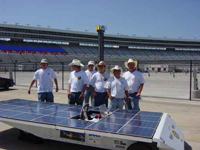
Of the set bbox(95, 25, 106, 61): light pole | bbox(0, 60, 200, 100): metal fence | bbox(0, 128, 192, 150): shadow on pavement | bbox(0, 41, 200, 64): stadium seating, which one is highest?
bbox(0, 41, 200, 64): stadium seating

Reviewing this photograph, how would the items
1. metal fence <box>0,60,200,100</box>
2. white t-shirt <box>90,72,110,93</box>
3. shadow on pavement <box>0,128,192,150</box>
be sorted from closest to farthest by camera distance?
shadow on pavement <box>0,128,192,150</box> → white t-shirt <box>90,72,110,93</box> → metal fence <box>0,60,200,100</box>

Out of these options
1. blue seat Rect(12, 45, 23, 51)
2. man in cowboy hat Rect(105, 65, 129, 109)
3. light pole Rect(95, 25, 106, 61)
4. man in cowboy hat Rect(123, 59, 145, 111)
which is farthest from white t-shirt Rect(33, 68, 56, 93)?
blue seat Rect(12, 45, 23, 51)

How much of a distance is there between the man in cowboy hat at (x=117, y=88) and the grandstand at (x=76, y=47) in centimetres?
4732

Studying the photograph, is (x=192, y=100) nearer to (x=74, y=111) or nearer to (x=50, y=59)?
(x=74, y=111)

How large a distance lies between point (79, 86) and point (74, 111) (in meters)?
1.22

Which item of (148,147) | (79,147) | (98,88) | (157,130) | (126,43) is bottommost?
(79,147)

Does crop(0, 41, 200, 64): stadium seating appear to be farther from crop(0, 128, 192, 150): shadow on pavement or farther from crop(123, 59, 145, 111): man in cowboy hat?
crop(0, 128, 192, 150): shadow on pavement

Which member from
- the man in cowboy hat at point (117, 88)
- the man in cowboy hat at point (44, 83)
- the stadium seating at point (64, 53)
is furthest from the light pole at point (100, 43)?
the stadium seating at point (64, 53)

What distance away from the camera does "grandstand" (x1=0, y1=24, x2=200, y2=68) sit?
196 ft

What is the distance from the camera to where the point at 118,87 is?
5113mm

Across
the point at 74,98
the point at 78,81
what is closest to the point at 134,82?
the point at 78,81

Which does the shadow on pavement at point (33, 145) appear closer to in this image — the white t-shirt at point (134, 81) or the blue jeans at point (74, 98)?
the blue jeans at point (74, 98)

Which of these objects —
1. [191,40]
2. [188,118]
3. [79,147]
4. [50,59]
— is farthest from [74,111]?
[191,40]

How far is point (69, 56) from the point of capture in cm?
6419
